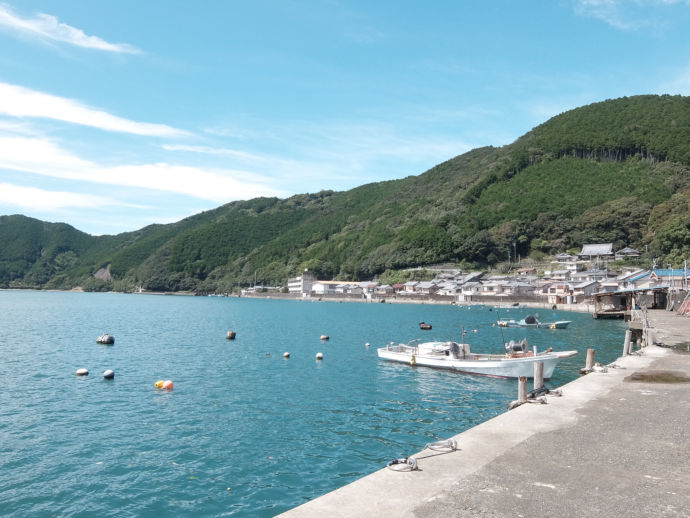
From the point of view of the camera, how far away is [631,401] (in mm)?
15945

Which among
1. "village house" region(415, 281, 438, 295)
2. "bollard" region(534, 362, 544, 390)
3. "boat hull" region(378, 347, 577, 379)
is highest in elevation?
"village house" region(415, 281, 438, 295)

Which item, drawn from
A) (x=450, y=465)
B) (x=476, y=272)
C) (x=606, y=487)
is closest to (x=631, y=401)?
(x=606, y=487)

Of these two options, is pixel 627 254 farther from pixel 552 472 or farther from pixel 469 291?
pixel 552 472

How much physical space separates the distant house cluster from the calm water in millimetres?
73137

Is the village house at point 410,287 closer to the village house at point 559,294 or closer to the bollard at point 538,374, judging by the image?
the village house at point 559,294

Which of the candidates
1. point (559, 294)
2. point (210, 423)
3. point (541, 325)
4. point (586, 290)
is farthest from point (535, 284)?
point (210, 423)

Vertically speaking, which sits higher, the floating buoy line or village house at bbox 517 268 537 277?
village house at bbox 517 268 537 277

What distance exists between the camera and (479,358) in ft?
107

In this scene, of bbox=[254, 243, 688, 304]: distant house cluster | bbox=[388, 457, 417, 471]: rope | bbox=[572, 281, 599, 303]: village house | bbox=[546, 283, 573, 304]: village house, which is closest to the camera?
bbox=[388, 457, 417, 471]: rope

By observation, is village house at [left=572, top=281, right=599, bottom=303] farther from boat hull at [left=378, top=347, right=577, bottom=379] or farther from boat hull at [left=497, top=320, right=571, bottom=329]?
boat hull at [left=378, top=347, right=577, bottom=379]

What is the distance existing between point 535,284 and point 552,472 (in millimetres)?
125874

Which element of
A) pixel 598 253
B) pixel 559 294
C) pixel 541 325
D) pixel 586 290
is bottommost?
pixel 541 325

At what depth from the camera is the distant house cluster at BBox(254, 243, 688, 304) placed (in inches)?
4338

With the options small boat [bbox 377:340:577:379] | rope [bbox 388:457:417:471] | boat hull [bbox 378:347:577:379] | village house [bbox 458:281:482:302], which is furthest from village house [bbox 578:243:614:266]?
rope [bbox 388:457:417:471]
